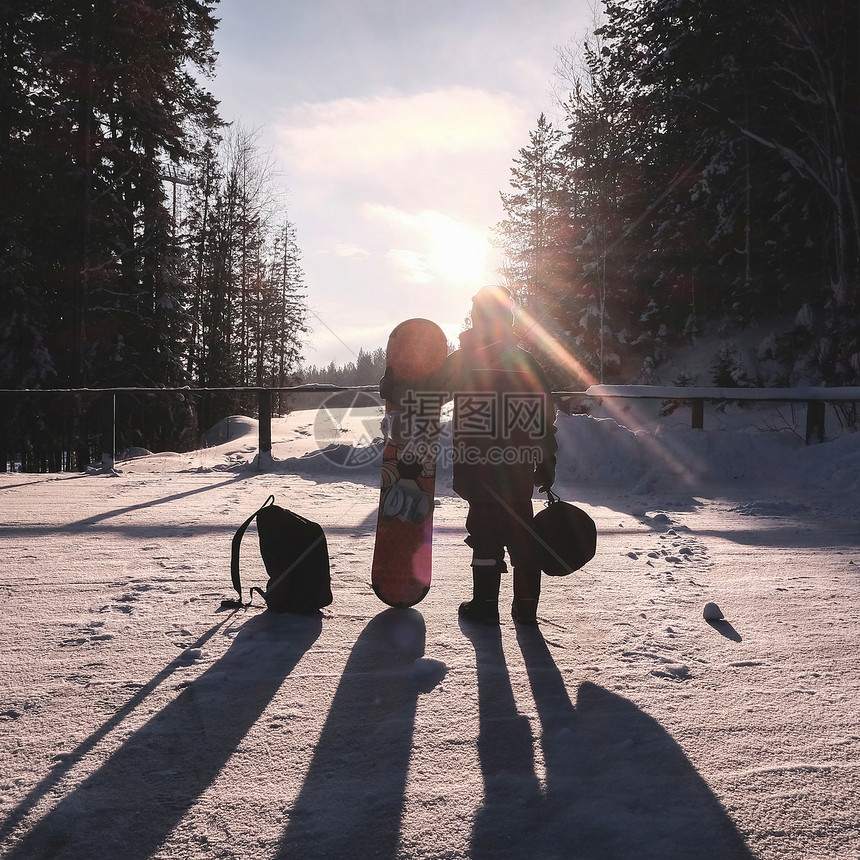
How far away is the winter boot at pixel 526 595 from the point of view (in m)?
3.10

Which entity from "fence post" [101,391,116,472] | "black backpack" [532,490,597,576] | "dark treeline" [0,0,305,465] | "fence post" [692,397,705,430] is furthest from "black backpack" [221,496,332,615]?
"dark treeline" [0,0,305,465]

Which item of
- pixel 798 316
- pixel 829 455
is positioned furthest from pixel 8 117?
pixel 798 316

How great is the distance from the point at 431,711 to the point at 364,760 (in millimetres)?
380

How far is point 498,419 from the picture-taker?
3.19 meters

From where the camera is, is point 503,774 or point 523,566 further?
point 523,566

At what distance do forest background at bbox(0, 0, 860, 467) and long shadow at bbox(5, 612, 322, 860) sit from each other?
823 cm

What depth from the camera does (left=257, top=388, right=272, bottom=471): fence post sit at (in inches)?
353

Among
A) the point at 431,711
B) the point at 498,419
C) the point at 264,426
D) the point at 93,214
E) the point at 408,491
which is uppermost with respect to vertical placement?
the point at 93,214

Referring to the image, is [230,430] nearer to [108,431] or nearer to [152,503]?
[108,431]

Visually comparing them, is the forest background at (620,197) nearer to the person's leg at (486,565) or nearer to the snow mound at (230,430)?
the snow mound at (230,430)

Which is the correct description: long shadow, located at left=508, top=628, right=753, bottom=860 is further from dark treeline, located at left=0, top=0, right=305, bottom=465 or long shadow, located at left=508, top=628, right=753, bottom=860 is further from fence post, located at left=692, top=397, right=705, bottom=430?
dark treeline, located at left=0, top=0, right=305, bottom=465

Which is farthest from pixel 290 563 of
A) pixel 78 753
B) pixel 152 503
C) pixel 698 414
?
pixel 698 414

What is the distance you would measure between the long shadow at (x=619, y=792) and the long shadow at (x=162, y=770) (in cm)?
96

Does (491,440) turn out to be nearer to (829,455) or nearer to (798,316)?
(829,455)
